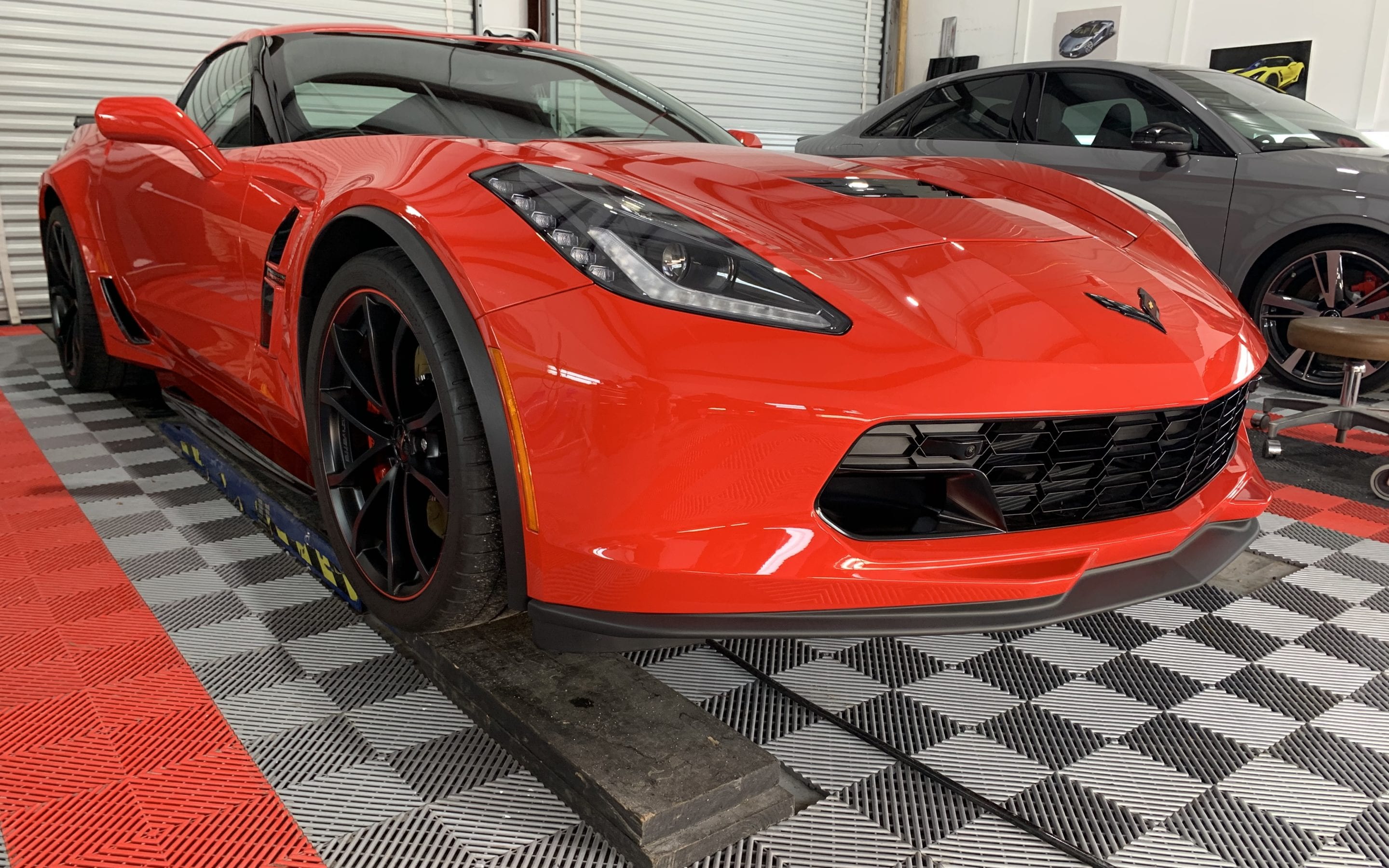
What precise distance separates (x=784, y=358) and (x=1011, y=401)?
0.95 ft

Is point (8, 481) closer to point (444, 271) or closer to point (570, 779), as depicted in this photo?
point (444, 271)

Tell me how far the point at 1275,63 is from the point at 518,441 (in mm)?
7585

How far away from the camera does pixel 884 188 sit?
1.73 meters

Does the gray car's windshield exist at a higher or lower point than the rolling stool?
higher

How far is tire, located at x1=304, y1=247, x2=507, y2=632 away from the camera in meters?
1.36

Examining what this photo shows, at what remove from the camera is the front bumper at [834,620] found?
4.07 ft

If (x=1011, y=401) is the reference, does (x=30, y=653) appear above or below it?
below

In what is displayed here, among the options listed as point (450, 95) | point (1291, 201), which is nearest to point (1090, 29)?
point (1291, 201)

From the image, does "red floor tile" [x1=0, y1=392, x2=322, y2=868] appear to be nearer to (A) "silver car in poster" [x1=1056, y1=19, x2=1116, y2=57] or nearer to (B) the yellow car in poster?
(A) "silver car in poster" [x1=1056, y1=19, x2=1116, y2=57]

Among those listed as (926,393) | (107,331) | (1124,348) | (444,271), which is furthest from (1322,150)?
(107,331)

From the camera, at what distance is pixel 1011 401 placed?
1234mm

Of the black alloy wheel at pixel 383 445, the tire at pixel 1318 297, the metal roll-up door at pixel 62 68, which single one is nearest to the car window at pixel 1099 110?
the tire at pixel 1318 297

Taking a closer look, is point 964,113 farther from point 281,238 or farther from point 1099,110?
point 281,238

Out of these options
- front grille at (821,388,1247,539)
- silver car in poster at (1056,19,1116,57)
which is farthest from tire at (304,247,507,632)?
silver car in poster at (1056,19,1116,57)
